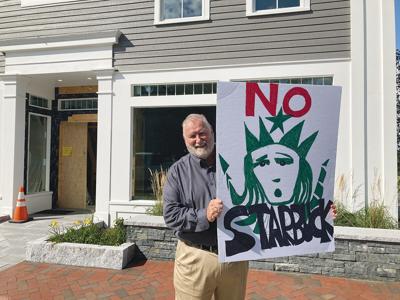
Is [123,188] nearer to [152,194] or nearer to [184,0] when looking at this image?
[152,194]

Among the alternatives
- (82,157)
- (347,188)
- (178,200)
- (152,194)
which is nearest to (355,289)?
(347,188)

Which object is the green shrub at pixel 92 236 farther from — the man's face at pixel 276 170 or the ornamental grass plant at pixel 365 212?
the man's face at pixel 276 170

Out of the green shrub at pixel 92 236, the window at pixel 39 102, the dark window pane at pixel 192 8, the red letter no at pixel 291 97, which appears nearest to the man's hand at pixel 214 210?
the red letter no at pixel 291 97

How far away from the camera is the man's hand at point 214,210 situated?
2.13m

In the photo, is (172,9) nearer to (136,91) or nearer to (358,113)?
(136,91)

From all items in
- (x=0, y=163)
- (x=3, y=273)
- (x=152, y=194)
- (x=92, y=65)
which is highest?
(x=92, y=65)

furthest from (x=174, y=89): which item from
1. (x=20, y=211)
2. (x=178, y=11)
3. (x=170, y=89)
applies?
(x=20, y=211)

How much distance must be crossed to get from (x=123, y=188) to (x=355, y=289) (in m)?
4.62

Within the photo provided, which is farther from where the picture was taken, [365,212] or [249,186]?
[365,212]

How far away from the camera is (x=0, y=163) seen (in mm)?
8062

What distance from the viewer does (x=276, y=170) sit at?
2.33 metres

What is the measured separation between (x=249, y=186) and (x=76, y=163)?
7704 millimetres

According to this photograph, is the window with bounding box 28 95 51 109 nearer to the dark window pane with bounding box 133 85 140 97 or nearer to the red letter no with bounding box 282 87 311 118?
the dark window pane with bounding box 133 85 140 97

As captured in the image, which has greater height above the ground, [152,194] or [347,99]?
[347,99]
